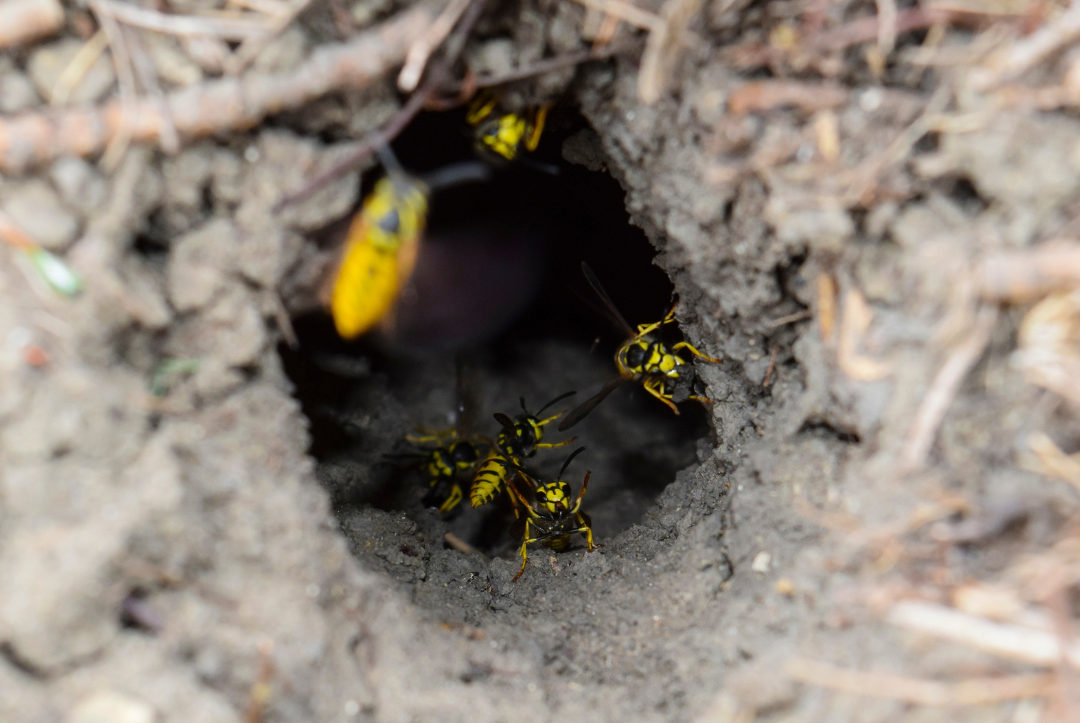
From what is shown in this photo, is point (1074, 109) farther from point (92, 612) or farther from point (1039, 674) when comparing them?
point (92, 612)

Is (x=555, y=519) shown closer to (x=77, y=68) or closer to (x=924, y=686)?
(x=924, y=686)

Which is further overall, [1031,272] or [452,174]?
[452,174]

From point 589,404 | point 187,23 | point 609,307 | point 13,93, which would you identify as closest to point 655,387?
point 589,404

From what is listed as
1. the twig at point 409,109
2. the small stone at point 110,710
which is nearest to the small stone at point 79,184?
the twig at point 409,109

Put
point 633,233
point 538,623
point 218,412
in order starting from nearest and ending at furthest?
1. point 218,412
2. point 538,623
3. point 633,233

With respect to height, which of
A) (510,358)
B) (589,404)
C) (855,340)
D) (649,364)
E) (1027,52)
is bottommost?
(510,358)

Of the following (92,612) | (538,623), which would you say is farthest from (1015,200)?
(92,612)

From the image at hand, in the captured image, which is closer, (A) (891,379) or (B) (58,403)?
(B) (58,403)

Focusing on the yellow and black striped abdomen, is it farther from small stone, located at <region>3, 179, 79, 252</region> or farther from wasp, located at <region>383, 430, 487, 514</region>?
small stone, located at <region>3, 179, 79, 252</region>
